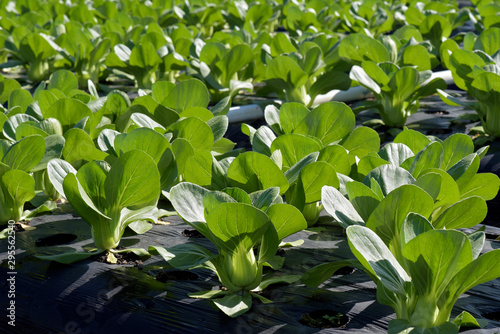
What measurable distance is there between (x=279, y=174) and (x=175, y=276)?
343 mm

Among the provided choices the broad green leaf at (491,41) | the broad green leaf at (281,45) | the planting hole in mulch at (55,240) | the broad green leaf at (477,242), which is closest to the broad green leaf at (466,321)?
the broad green leaf at (477,242)

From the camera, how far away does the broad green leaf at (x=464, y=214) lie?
4.00ft

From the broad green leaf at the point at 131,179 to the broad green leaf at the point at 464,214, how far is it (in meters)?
0.64

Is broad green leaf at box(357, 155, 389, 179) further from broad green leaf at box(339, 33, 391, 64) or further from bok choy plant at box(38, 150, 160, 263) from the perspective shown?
broad green leaf at box(339, 33, 391, 64)

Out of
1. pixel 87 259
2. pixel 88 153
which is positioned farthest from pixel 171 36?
pixel 87 259

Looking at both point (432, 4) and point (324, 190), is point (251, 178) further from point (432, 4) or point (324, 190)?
point (432, 4)

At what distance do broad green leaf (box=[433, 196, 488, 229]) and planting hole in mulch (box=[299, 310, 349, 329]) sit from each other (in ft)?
0.95

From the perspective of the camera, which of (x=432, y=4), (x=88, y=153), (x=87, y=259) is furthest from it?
(x=432, y=4)

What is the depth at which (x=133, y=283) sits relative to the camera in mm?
1343

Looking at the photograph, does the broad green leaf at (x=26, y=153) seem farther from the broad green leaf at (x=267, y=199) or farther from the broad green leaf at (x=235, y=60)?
the broad green leaf at (x=235, y=60)

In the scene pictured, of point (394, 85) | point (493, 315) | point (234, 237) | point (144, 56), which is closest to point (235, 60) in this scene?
point (144, 56)

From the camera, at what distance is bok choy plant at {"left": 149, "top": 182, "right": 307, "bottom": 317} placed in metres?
1.15

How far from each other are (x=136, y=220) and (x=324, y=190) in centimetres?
58

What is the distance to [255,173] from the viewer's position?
137cm
